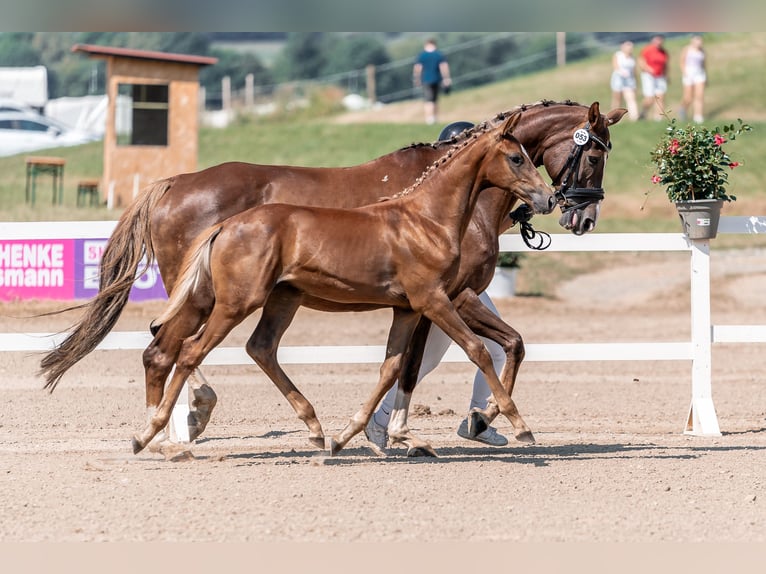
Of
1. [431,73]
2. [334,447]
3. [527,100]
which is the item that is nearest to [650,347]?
[334,447]

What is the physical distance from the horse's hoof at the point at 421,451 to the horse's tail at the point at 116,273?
198cm

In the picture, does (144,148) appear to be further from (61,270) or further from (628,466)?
(628,466)

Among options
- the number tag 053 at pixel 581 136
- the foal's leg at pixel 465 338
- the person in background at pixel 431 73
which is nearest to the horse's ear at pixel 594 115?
the number tag 053 at pixel 581 136

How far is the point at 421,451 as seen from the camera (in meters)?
6.86

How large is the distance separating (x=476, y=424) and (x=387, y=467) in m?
0.74

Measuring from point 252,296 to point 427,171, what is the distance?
1.37 m

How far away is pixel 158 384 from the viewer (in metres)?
6.64

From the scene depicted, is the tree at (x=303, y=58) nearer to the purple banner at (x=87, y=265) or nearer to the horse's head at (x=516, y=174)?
the purple banner at (x=87, y=265)

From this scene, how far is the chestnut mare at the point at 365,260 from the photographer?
623cm

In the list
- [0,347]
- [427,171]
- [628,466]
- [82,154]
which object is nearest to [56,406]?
[0,347]

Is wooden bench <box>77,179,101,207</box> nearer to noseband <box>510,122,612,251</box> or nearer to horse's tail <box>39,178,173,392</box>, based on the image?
horse's tail <box>39,178,173,392</box>

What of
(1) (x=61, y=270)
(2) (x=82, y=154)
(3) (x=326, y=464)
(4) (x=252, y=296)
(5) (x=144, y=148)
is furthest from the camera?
(2) (x=82, y=154)

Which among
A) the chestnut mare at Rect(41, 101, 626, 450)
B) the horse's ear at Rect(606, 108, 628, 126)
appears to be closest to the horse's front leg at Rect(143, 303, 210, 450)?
the chestnut mare at Rect(41, 101, 626, 450)

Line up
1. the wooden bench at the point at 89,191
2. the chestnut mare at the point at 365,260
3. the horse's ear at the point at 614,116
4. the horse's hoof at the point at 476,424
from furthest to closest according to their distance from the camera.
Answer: the wooden bench at the point at 89,191 < the horse's ear at the point at 614,116 < the horse's hoof at the point at 476,424 < the chestnut mare at the point at 365,260
